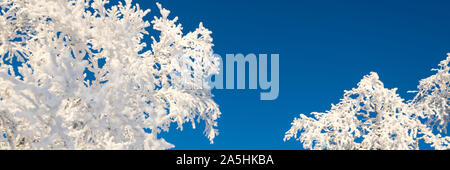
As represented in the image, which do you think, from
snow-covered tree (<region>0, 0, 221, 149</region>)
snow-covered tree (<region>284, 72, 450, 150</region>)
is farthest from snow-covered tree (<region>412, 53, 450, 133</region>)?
snow-covered tree (<region>0, 0, 221, 149</region>)

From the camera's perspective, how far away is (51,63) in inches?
241

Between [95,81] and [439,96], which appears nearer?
[95,81]

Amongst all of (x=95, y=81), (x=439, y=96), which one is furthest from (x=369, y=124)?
(x=95, y=81)

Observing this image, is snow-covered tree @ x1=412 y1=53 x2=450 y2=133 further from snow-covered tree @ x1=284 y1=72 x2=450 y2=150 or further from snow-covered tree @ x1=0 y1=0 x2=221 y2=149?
snow-covered tree @ x1=0 y1=0 x2=221 y2=149

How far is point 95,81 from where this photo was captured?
326 inches

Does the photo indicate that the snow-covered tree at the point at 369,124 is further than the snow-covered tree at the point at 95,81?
Yes

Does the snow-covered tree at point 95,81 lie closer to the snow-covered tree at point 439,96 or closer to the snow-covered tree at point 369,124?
the snow-covered tree at point 369,124

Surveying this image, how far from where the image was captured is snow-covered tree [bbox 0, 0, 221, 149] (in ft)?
19.8

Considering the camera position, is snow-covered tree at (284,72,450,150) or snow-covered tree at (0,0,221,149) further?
snow-covered tree at (284,72,450,150)

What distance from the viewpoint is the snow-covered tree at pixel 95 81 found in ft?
19.8

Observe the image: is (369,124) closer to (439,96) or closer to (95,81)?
(439,96)

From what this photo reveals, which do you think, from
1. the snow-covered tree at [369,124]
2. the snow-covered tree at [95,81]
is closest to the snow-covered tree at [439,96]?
the snow-covered tree at [369,124]
